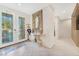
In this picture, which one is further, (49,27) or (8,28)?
(49,27)

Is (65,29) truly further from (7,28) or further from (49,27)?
(7,28)

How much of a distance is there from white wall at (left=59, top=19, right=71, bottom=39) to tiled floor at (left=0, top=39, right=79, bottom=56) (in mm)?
101

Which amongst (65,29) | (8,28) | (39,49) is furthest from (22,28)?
(65,29)

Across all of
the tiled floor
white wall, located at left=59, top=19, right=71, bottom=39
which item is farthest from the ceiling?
the tiled floor

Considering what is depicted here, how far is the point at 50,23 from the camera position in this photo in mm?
2234

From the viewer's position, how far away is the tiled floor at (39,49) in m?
2.09

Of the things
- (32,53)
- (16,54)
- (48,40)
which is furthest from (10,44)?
(48,40)

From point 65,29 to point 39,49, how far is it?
0.65 m

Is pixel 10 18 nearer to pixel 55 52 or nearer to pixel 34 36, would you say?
pixel 34 36

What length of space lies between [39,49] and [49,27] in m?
0.48

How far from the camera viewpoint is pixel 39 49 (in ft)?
7.10

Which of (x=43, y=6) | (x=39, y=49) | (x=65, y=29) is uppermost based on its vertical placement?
→ (x=43, y=6)

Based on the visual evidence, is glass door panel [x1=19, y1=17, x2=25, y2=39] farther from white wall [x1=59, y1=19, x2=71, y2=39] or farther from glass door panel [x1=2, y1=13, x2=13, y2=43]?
white wall [x1=59, y1=19, x2=71, y2=39]

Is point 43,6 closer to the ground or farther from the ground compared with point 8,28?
farther from the ground
